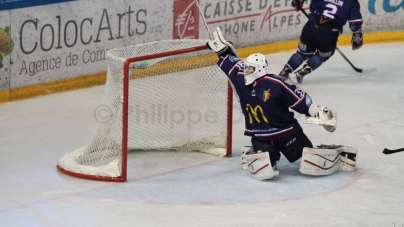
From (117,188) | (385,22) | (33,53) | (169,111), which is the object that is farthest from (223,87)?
(385,22)

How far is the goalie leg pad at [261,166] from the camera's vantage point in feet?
18.4

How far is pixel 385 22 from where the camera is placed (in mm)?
9867

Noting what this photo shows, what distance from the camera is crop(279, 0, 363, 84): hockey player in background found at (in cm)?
788

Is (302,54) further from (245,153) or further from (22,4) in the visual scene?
(245,153)

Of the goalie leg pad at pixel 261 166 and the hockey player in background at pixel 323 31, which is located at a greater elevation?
the hockey player in background at pixel 323 31

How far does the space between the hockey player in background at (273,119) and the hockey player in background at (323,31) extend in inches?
88.0

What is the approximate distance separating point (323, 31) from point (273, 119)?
2445mm

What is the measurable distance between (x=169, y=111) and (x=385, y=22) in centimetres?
412

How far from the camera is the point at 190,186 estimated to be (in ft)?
18.4

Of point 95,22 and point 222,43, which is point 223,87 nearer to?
point 222,43

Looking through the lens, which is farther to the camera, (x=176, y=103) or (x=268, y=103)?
(x=176, y=103)

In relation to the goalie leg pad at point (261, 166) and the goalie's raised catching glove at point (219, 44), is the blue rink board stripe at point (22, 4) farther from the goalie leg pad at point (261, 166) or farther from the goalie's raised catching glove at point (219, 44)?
the goalie leg pad at point (261, 166)

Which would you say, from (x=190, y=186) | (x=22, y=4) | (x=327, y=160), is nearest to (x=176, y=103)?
(x=190, y=186)

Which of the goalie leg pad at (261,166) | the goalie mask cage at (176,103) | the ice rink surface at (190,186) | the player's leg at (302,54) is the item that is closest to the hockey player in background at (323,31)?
the player's leg at (302,54)
